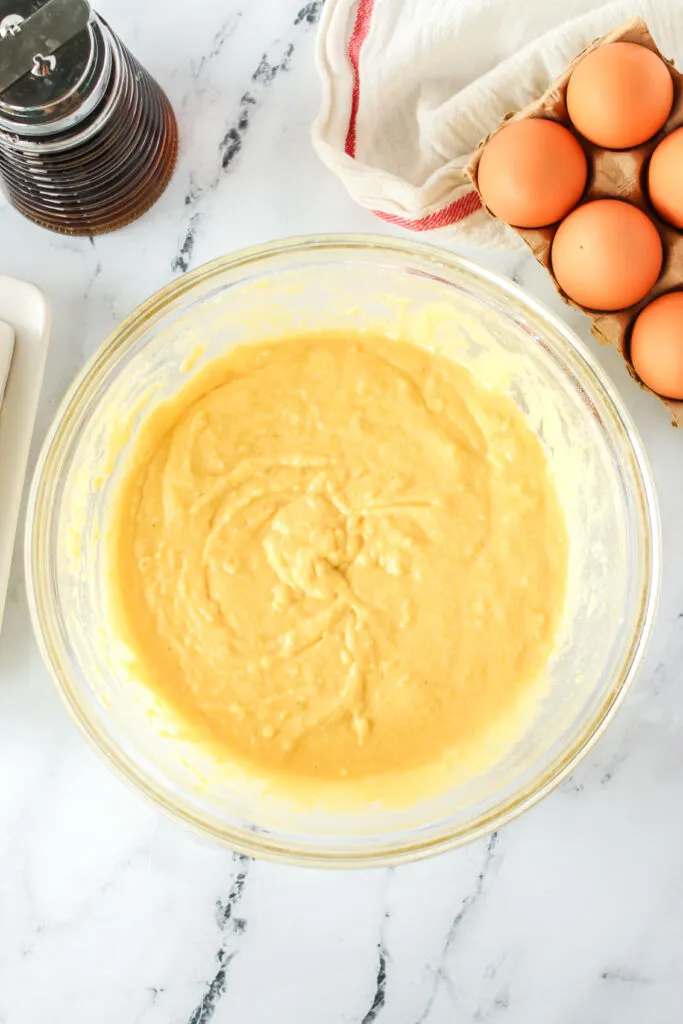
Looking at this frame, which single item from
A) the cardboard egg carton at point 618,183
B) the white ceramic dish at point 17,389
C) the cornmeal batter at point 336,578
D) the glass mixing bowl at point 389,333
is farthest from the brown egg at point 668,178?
the white ceramic dish at point 17,389

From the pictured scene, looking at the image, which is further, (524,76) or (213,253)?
(213,253)

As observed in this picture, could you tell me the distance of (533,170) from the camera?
1.24m

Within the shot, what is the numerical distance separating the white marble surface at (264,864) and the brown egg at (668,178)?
24 centimetres

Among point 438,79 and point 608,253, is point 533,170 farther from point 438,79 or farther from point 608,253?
point 438,79


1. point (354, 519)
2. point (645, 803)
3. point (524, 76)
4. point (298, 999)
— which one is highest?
point (524, 76)

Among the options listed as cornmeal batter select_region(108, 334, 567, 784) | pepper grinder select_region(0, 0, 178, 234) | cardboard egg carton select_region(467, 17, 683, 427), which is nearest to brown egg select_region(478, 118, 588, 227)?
cardboard egg carton select_region(467, 17, 683, 427)

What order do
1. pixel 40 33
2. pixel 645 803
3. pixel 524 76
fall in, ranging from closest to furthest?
pixel 40 33
pixel 524 76
pixel 645 803

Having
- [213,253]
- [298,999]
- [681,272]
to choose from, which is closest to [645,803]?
[298,999]

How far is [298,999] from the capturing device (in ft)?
4.92

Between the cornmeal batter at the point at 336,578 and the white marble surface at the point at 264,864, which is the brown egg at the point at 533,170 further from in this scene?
the cornmeal batter at the point at 336,578

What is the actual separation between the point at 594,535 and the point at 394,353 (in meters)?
0.44

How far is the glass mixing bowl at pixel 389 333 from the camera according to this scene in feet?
4.36

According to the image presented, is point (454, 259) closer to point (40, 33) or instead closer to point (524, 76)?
point (524, 76)

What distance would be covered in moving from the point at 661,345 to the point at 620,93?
0.34m
